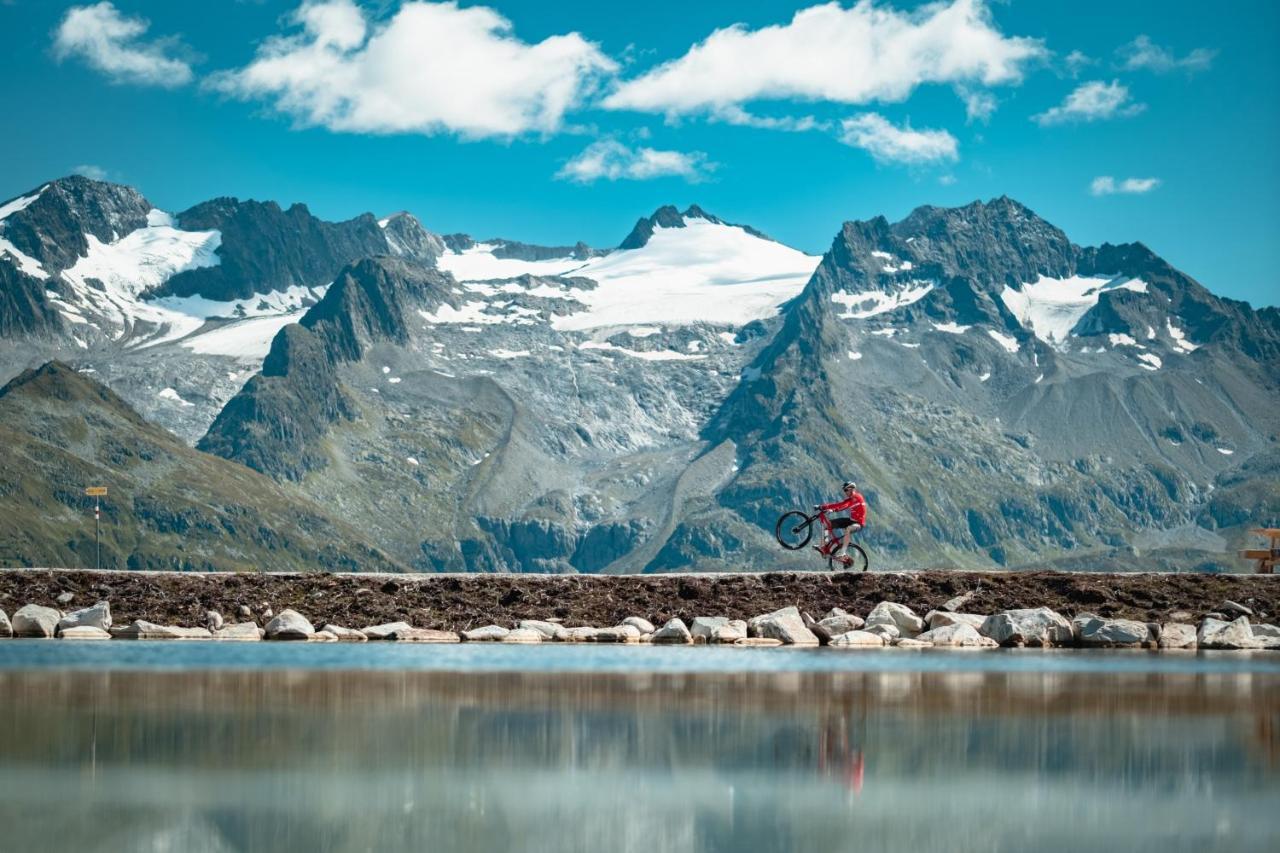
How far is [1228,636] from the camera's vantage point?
2301 inches

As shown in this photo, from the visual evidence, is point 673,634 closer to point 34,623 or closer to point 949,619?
point 949,619

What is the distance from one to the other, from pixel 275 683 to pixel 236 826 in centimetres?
1812

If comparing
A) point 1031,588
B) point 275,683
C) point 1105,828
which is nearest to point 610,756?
point 1105,828

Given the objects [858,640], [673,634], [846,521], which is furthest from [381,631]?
[846,521]

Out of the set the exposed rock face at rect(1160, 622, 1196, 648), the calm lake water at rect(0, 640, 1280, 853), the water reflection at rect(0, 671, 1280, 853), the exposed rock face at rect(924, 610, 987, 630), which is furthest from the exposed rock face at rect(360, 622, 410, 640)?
the exposed rock face at rect(1160, 622, 1196, 648)

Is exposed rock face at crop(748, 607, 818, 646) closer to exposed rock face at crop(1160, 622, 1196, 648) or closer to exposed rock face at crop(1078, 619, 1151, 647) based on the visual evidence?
exposed rock face at crop(1078, 619, 1151, 647)

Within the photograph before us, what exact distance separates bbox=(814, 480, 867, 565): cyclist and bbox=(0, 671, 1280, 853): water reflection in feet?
67.5

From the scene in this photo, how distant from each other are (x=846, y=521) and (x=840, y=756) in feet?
114

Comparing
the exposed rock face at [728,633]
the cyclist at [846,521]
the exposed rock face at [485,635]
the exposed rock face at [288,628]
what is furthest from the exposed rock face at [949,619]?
the exposed rock face at [288,628]

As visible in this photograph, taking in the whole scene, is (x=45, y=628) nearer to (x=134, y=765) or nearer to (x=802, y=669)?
(x=802, y=669)

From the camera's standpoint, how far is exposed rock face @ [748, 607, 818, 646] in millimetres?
56750

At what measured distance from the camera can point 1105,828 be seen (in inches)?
919

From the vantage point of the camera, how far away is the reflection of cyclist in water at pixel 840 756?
88.2 ft

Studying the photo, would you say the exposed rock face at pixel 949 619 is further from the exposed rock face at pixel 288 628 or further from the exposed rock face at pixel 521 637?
the exposed rock face at pixel 288 628
